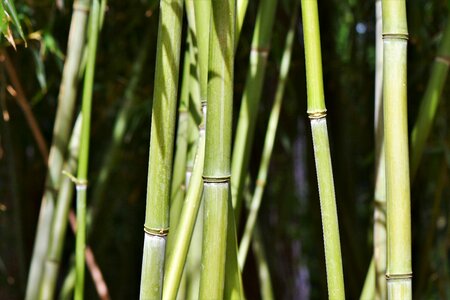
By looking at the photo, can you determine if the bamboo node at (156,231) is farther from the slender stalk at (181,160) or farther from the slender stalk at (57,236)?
the slender stalk at (57,236)

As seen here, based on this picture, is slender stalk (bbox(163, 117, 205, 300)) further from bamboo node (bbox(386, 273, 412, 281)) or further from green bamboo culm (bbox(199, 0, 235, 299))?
bamboo node (bbox(386, 273, 412, 281))

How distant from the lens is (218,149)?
1.62 feet

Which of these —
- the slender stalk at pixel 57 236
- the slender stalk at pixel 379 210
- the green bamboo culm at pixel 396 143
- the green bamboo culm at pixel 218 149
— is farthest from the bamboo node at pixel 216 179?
the slender stalk at pixel 57 236

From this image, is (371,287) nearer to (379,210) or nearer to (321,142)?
(379,210)

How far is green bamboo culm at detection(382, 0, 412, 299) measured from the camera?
1.67 ft

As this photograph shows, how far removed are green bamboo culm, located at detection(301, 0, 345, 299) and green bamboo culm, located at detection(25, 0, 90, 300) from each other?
14.7 inches

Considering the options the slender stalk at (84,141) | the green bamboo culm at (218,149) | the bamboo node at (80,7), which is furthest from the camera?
the bamboo node at (80,7)

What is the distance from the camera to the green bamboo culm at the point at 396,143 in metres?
0.51

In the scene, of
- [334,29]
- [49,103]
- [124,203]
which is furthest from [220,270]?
[124,203]

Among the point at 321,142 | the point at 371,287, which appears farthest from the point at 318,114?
the point at 371,287

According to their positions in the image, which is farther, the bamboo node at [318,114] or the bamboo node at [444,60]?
the bamboo node at [444,60]

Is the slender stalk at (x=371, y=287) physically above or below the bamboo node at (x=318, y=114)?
below

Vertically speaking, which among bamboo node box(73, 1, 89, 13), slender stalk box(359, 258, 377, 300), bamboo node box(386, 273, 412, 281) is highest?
bamboo node box(73, 1, 89, 13)

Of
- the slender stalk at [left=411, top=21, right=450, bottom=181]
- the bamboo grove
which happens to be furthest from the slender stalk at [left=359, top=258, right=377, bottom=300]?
the slender stalk at [left=411, top=21, right=450, bottom=181]
